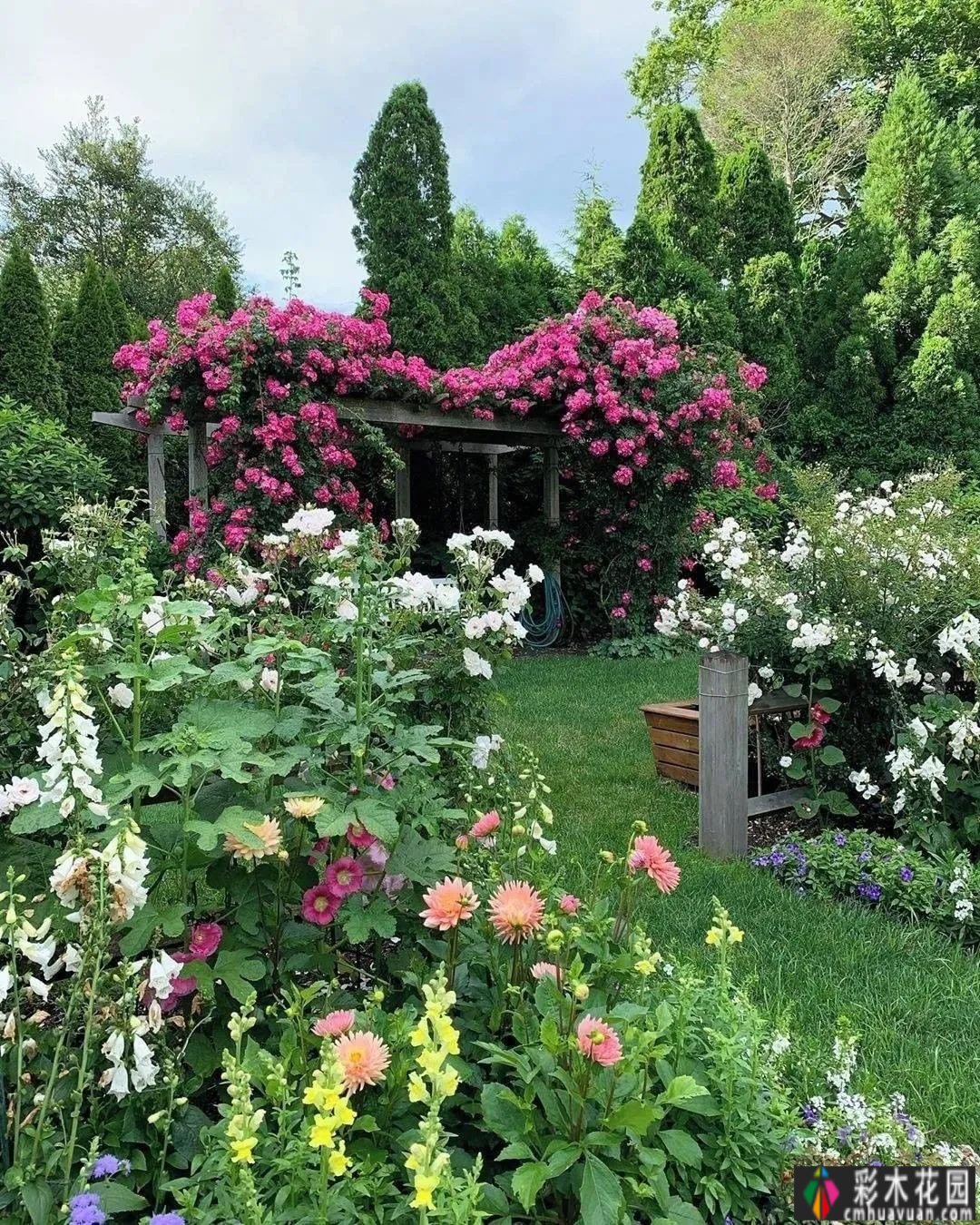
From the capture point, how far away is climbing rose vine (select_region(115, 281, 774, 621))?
6.25m

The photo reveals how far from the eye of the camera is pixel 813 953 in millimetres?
2432

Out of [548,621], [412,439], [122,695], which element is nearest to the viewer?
[122,695]

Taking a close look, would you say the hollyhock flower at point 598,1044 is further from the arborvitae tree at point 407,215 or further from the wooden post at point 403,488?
the arborvitae tree at point 407,215

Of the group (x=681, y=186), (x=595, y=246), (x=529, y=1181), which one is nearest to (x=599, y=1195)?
(x=529, y=1181)

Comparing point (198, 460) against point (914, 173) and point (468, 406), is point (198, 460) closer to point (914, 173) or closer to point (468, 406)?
point (468, 406)

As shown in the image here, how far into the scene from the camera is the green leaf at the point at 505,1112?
3.87 feet

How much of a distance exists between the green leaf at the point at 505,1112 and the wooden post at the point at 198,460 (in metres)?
6.03

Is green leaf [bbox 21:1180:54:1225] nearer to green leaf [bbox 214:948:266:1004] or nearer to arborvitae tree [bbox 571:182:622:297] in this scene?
green leaf [bbox 214:948:266:1004]

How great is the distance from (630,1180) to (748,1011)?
48 cm

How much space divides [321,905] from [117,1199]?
44cm

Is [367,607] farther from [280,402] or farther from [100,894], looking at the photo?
[280,402]

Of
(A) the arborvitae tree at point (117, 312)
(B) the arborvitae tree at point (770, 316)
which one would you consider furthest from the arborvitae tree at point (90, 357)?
(B) the arborvitae tree at point (770, 316)

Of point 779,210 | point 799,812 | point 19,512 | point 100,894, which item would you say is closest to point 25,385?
point 19,512

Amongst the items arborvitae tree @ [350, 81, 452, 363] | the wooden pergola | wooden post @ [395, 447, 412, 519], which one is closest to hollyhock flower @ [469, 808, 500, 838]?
the wooden pergola
